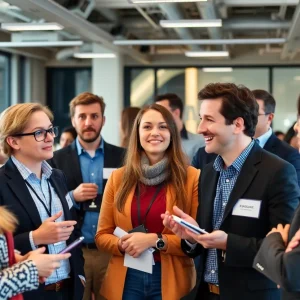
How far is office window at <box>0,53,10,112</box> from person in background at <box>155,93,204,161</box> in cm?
668

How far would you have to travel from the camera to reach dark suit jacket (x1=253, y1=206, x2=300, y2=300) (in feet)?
6.59

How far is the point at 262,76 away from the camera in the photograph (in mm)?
12742

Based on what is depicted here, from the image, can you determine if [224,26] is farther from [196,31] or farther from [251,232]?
[251,232]

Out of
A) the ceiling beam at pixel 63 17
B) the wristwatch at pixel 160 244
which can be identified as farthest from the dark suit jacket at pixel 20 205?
the ceiling beam at pixel 63 17

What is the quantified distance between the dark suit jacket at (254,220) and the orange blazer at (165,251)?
1.48ft

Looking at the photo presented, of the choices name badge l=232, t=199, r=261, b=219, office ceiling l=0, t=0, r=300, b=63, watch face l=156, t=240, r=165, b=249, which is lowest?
watch face l=156, t=240, r=165, b=249

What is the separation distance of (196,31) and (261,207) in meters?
8.62

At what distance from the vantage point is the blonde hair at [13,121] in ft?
9.53

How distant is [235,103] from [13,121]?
1.11 meters

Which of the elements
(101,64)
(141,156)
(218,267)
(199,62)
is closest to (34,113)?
(141,156)

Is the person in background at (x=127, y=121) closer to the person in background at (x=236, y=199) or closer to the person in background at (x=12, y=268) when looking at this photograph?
the person in background at (x=236, y=199)

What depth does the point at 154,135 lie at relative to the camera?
317 cm

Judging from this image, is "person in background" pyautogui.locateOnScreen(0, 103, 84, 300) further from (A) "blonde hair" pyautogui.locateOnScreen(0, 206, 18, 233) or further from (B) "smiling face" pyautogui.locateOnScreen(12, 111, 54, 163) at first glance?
(A) "blonde hair" pyautogui.locateOnScreen(0, 206, 18, 233)

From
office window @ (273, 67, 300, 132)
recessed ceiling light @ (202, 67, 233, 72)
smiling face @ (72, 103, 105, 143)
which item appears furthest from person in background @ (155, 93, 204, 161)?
office window @ (273, 67, 300, 132)
